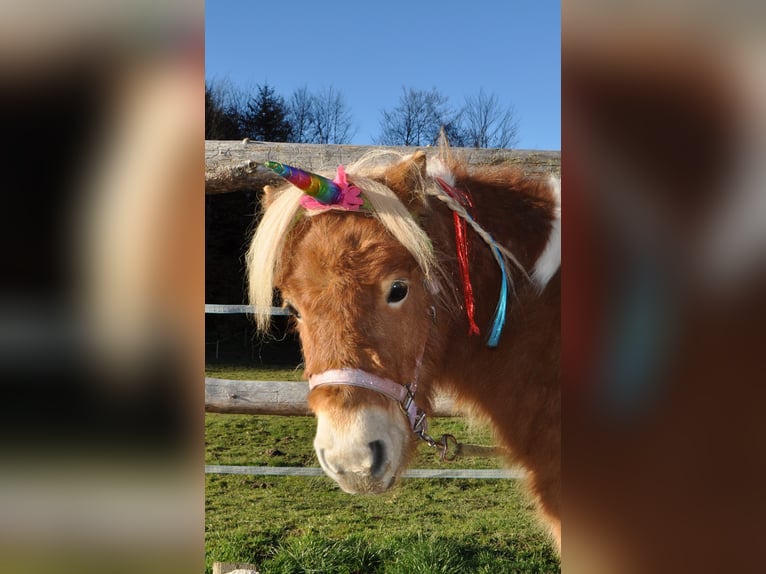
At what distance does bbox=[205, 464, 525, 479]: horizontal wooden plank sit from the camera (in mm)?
2180

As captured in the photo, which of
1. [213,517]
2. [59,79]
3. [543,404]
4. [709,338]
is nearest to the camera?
[709,338]

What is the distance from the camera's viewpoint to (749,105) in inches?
28.8

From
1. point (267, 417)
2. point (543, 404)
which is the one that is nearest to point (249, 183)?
point (267, 417)

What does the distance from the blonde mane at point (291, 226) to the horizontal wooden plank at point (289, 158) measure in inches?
13.2

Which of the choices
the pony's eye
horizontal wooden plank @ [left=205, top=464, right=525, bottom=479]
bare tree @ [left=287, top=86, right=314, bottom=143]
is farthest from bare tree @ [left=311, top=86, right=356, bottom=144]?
horizontal wooden plank @ [left=205, top=464, right=525, bottom=479]

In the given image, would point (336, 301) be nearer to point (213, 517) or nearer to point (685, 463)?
point (685, 463)

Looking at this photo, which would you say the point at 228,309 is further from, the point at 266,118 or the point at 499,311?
the point at 499,311

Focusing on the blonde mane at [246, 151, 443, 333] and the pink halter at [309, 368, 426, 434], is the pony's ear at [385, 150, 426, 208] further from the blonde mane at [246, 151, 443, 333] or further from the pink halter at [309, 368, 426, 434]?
the pink halter at [309, 368, 426, 434]

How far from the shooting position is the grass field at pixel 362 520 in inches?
81.4

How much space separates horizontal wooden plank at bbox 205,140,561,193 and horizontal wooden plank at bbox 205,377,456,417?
0.91 meters

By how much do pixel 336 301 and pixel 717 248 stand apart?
954 mm

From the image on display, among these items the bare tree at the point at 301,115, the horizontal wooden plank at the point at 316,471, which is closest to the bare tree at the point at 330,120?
the bare tree at the point at 301,115

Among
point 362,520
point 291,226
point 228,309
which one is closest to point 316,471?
point 362,520

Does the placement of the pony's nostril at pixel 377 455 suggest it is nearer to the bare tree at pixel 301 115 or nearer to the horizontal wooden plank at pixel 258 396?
the horizontal wooden plank at pixel 258 396
